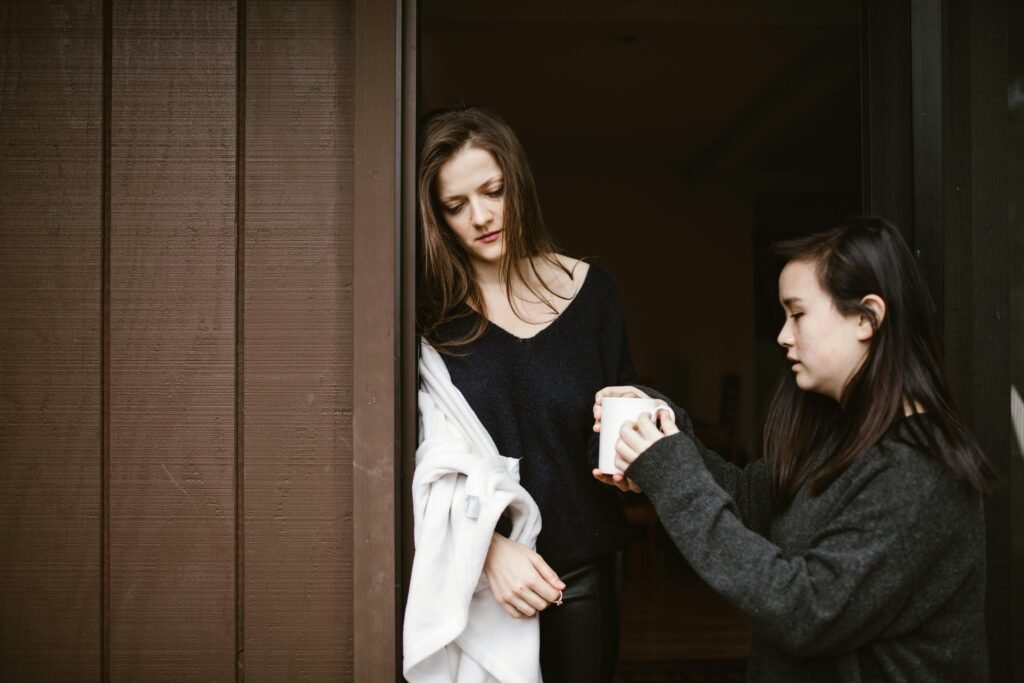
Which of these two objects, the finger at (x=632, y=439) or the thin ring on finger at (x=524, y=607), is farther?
the thin ring on finger at (x=524, y=607)

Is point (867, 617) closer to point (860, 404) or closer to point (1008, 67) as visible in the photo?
Result: point (860, 404)

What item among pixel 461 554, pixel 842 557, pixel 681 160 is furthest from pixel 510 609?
pixel 681 160

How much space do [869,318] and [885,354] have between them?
1.9 inches

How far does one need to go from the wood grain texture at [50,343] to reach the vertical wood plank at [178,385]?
43 mm

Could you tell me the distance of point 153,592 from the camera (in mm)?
1197

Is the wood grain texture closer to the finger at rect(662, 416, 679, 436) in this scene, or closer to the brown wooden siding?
the brown wooden siding

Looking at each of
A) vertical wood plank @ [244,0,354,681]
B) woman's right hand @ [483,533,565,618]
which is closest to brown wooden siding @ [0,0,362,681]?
vertical wood plank @ [244,0,354,681]

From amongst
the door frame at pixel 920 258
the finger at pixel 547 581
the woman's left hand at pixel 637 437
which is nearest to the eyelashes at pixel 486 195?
the door frame at pixel 920 258

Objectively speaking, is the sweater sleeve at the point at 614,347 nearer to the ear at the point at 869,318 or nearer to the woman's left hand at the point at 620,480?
the woman's left hand at the point at 620,480

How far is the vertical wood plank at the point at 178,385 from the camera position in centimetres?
120

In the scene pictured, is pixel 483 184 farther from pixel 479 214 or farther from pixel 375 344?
pixel 375 344

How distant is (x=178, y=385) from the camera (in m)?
1.20

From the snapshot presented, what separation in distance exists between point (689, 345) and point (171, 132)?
5.35m

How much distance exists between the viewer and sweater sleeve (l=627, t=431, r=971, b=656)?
832mm
